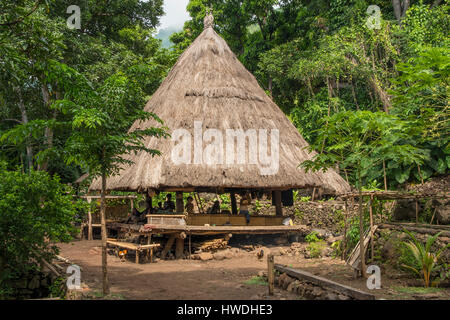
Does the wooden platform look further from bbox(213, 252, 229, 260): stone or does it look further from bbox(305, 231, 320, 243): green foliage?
bbox(213, 252, 229, 260): stone

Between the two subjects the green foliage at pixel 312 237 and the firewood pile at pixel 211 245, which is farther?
the green foliage at pixel 312 237

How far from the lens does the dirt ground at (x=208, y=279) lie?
731 centimetres

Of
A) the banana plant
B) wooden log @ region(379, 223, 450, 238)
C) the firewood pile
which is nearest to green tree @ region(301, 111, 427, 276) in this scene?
the banana plant

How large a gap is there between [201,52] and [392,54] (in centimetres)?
889

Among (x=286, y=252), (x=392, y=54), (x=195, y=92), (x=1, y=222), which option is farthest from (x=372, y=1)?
(x=1, y=222)

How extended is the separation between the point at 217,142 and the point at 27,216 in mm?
7135

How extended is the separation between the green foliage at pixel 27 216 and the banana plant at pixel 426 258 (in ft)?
22.7

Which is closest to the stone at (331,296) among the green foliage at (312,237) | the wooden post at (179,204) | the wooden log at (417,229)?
the wooden log at (417,229)

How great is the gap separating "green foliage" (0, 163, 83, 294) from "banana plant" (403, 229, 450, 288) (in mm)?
6927

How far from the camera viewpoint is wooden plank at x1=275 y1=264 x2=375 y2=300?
563 cm

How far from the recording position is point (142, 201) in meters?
22.4

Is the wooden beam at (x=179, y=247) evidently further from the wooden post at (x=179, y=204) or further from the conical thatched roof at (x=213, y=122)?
the conical thatched roof at (x=213, y=122)
